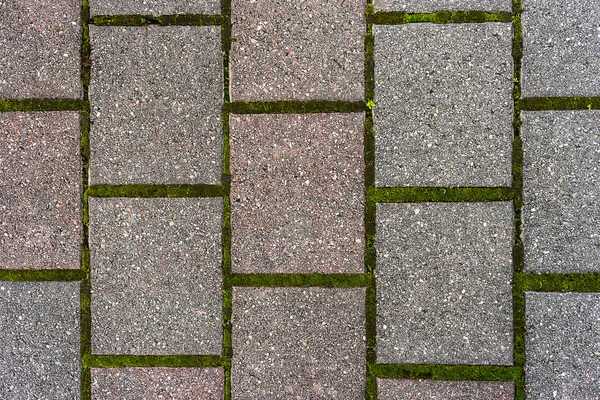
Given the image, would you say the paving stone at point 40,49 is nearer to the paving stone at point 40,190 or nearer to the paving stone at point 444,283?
the paving stone at point 40,190

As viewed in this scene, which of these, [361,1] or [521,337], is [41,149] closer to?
[361,1]

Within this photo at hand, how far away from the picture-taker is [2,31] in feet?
5.56

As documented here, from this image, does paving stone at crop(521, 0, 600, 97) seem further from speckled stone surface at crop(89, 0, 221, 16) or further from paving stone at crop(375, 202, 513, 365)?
speckled stone surface at crop(89, 0, 221, 16)

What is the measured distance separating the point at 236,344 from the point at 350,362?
0.47 metres

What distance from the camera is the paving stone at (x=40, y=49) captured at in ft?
5.52

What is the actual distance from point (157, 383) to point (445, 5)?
6.34 ft

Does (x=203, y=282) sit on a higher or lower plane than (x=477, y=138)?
lower

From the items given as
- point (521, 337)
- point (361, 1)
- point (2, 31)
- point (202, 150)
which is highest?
point (361, 1)

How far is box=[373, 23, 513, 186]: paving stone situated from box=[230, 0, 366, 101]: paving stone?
0.12 metres

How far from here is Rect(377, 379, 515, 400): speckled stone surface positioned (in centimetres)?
165

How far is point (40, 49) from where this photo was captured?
169cm

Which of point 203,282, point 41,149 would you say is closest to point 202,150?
point 203,282

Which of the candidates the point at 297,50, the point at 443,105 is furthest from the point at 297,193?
the point at 443,105

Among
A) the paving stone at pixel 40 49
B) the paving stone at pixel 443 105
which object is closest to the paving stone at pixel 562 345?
the paving stone at pixel 443 105
